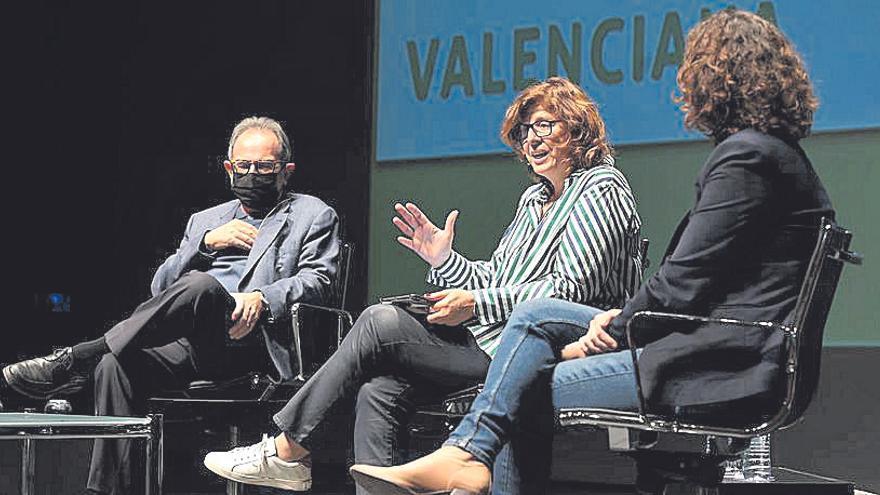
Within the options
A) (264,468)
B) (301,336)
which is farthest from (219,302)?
(264,468)

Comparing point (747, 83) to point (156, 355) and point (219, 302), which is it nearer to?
point (219, 302)

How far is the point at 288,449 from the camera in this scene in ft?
9.12

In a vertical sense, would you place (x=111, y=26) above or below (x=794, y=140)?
above

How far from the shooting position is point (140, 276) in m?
5.75

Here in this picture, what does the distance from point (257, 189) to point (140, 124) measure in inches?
78.8

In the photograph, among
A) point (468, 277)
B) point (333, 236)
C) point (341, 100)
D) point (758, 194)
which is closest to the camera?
point (758, 194)

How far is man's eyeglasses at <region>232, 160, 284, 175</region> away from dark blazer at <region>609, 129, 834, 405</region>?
79.0 inches

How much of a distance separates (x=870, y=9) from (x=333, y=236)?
1.96m

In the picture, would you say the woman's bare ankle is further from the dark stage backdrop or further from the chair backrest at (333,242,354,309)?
the dark stage backdrop

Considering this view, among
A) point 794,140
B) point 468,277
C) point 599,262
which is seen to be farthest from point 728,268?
point 468,277

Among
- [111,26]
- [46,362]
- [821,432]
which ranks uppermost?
[111,26]

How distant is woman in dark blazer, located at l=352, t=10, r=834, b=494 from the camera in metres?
2.24

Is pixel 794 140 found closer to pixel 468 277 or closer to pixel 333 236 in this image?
pixel 468 277

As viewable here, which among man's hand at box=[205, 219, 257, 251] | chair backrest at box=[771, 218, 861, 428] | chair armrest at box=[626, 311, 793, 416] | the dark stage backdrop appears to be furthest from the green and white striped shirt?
the dark stage backdrop
